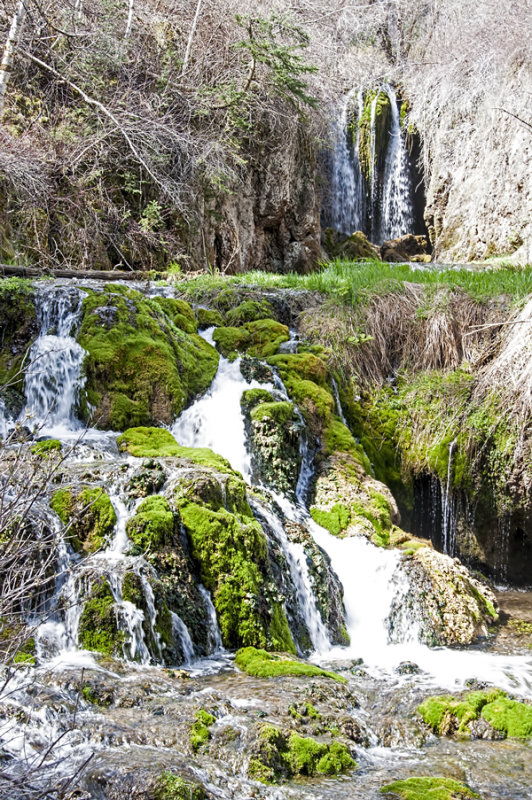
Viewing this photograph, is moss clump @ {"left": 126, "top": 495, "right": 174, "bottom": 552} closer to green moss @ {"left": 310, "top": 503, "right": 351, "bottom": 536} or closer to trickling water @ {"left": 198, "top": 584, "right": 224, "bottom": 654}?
trickling water @ {"left": 198, "top": 584, "right": 224, "bottom": 654}

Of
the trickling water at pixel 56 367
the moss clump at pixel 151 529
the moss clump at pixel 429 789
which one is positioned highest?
the trickling water at pixel 56 367

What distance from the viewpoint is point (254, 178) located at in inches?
595

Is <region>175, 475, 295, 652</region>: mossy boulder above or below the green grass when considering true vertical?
below

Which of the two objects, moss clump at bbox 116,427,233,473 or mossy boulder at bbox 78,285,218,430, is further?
mossy boulder at bbox 78,285,218,430

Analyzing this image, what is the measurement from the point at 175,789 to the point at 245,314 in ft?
24.5

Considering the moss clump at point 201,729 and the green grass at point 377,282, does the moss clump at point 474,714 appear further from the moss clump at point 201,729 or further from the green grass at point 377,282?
the green grass at point 377,282

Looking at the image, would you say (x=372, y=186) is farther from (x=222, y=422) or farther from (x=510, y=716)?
(x=510, y=716)

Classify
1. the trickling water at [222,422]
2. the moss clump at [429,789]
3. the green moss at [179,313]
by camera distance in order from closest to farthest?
the moss clump at [429,789] < the trickling water at [222,422] < the green moss at [179,313]

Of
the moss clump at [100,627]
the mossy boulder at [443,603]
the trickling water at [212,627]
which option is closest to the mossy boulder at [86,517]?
the moss clump at [100,627]

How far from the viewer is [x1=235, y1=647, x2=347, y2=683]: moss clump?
4.43m

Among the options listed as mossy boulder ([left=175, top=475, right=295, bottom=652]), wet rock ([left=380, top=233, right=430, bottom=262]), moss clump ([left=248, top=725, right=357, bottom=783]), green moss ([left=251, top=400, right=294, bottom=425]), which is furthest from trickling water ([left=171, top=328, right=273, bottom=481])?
wet rock ([left=380, top=233, right=430, bottom=262])

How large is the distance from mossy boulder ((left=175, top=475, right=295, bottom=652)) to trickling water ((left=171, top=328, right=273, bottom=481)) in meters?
1.78

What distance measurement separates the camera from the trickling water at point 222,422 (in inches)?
291

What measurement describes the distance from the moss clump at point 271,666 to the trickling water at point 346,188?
50.2 ft
